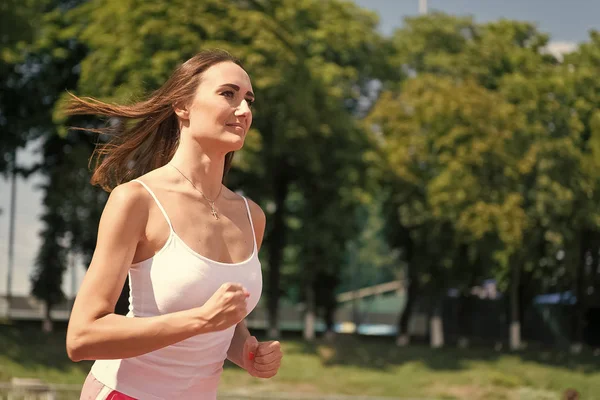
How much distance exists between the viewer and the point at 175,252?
3.39 meters

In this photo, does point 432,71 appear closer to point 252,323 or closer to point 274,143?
point 274,143

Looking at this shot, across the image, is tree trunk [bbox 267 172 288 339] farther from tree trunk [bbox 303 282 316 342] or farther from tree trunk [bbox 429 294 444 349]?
tree trunk [bbox 429 294 444 349]

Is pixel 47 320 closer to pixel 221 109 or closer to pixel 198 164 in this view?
pixel 198 164

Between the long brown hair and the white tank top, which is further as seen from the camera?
the long brown hair

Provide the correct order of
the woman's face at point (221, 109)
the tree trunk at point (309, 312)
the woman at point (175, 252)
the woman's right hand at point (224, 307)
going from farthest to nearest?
the tree trunk at point (309, 312) → the woman's face at point (221, 109) → the woman at point (175, 252) → the woman's right hand at point (224, 307)

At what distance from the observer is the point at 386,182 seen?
140 feet

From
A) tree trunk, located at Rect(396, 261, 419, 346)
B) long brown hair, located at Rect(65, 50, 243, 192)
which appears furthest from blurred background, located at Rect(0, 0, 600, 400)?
long brown hair, located at Rect(65, 50, 243, 192)

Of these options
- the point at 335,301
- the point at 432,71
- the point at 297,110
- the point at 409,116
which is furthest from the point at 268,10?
the point at 335,301

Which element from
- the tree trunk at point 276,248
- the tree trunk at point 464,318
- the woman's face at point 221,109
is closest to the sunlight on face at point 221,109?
the woman's face at point 221,109

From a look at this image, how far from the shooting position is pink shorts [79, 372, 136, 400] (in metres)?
3.44

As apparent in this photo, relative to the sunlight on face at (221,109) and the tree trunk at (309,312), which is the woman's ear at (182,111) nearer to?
the sunlight on face at (221,109)

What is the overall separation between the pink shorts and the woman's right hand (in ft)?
1.70

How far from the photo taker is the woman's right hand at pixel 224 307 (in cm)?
304

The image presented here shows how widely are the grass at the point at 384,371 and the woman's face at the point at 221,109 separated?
93.7 ft
